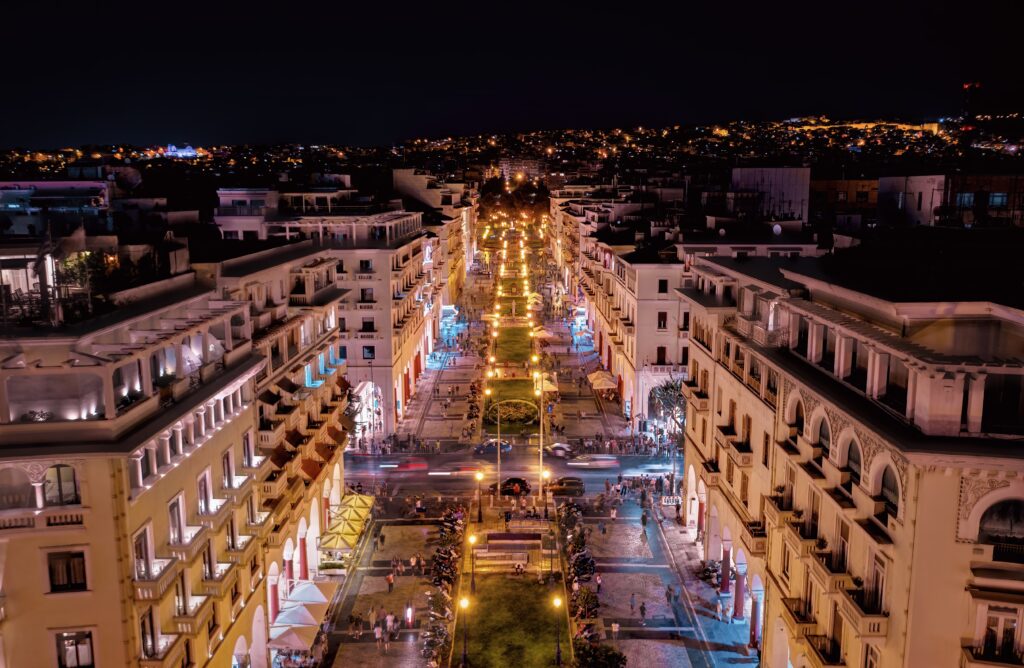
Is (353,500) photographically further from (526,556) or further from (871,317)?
(871,317)

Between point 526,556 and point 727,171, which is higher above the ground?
point 727,171

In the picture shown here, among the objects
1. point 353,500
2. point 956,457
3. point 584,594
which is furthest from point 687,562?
point 956,457

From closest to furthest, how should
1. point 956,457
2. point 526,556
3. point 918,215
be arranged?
1. point 956,457
2. point 526,556
3. point 918,215

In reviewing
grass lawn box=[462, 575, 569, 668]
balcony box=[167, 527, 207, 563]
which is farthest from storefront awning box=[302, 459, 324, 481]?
balcony box=[167, 527, 207, 563]

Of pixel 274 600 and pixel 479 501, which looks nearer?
pixel 274 600

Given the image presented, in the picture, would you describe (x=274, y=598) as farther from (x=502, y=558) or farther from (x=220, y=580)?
(x=502, y=558)

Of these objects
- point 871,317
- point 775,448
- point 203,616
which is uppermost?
point 871,317

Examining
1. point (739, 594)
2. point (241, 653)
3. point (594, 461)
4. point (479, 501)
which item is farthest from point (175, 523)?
point (594, 461)

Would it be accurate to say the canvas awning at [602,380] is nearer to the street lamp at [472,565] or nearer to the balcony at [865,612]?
the street lamp at [472,565]
